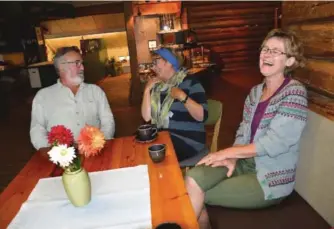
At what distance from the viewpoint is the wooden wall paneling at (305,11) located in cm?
182

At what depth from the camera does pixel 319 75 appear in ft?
6.43

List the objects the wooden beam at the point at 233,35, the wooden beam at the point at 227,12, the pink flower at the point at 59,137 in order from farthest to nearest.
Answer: the wooden beam at the point at 233,35
the wooden beam at the point at 227,12
the pink flower at the point at 59,137

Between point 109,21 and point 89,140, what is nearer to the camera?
point 89,140

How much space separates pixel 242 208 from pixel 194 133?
0.69m

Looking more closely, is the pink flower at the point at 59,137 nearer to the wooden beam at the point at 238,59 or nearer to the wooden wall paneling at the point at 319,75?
the wooden wall paneling at the point at 319,75

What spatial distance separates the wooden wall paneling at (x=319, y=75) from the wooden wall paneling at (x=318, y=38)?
5cm

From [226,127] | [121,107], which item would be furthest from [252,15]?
[226,127]

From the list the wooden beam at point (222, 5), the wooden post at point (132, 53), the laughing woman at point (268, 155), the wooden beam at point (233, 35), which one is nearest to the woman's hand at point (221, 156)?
the laughing woman at point (268, 155)

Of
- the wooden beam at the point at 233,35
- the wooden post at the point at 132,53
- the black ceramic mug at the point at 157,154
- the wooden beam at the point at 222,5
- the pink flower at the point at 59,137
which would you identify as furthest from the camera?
the wooden beam at the point at 233,35

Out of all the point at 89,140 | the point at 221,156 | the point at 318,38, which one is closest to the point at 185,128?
the point at 221,156

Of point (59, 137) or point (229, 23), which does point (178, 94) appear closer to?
point (59, 137)

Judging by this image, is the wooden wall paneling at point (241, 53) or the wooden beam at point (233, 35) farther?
the wooden wall paneling at point (241, 53)

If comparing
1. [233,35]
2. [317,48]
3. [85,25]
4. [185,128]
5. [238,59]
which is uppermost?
[85,25]

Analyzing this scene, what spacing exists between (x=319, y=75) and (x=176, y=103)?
3.09 feet
